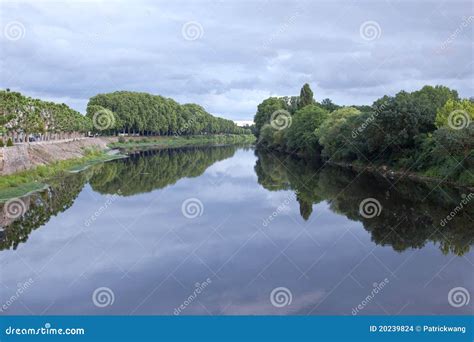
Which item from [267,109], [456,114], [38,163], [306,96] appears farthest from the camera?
[267,109]

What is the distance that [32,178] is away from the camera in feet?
149

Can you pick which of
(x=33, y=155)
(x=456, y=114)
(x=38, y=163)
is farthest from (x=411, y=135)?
(x=33, y=155)

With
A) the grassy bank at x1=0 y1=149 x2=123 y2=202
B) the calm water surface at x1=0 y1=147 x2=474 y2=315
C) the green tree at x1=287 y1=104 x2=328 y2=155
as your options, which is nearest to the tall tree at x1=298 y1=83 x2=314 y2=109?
the green tree at x1=287 y1=104 x2=328 y2=155

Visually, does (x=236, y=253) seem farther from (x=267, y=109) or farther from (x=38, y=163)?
(x=267, y=109)

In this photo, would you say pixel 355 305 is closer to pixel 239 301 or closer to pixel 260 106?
pixel 239 301

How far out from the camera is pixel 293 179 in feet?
190

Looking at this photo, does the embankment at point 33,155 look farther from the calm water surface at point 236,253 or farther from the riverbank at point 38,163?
the calm water surface at point 236,253

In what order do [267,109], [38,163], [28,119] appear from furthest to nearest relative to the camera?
[267,109] < [28,119] < [38,163]

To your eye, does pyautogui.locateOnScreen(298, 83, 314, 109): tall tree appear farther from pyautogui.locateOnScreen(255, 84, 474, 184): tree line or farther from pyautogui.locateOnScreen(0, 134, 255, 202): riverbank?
pyautogui.locateOnScreen(0, 134, 255, 202): riverbank

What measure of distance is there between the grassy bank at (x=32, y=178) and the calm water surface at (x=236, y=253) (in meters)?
1.49

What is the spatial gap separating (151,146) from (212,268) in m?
116

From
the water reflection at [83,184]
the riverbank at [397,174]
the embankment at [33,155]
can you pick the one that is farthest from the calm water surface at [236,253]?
the embankment at [33,155]

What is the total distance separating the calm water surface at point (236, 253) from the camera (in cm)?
1841

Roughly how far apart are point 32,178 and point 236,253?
2768cm
